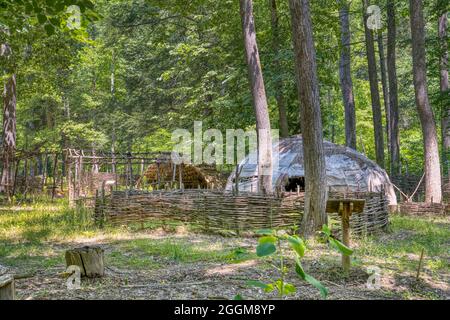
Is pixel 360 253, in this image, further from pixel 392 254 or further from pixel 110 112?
pixel 110 112

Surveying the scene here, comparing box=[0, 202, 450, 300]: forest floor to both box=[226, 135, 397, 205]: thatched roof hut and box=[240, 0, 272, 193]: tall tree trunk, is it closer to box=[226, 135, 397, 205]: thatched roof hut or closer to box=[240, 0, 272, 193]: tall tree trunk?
box=[240, 0, 272, 193]: tall tree trunk

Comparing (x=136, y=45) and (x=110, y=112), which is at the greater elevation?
(x=136, y=45)

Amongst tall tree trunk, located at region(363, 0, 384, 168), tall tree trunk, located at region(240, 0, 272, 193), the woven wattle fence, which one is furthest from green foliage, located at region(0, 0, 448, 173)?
the woven wattle fence

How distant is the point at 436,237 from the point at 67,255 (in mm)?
7198

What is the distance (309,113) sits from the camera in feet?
28.6

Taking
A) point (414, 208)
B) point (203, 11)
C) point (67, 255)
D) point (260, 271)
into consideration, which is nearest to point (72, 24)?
point (67, 255)

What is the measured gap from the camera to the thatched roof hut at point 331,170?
14.4 meters

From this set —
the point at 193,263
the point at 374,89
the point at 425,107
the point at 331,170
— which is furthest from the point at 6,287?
the point at 374,89

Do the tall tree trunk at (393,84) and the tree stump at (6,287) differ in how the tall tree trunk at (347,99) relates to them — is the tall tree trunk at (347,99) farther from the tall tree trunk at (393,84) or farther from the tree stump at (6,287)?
the tree stump at (6,287)

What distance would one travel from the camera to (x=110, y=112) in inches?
1155

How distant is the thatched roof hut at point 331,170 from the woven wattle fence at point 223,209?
9.55 ft

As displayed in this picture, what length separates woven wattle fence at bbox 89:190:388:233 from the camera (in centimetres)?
1041

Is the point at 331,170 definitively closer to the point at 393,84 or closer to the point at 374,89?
the point at 374,89

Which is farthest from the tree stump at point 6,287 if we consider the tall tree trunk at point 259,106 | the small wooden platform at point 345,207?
the tall tree trunk at point 259,106
